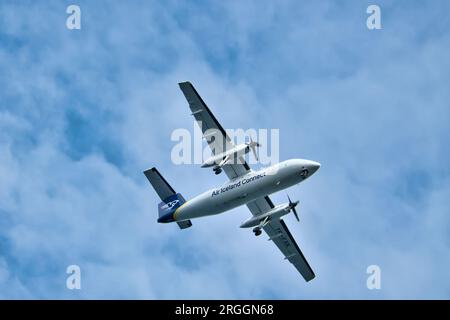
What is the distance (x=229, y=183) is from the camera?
5612 cm

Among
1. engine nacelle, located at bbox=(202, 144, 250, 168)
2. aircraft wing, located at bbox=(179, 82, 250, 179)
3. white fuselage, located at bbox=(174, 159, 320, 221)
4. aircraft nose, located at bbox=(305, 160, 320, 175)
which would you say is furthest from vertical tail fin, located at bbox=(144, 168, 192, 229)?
aircraft nose, located at bbox=(305, 160, 320, 175)

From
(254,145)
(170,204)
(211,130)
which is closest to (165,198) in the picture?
(170,204)

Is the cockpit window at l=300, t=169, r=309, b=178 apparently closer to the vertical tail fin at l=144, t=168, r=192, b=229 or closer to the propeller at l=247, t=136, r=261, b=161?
the propeller at l=247, t=136, r=261, b=161

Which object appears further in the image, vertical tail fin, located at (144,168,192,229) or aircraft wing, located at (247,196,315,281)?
aircraft wing, located at (247,196,315,281)

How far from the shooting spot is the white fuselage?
5356 cm

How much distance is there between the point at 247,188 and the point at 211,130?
582 centimetres

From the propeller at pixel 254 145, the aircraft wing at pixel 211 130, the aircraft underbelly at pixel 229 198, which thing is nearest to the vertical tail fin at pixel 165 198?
the aircraft underbelly at pixel 229 198

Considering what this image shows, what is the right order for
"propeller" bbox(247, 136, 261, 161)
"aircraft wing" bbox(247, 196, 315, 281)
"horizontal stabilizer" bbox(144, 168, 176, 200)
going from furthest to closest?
1. "aircraft wing" bbox(247, 196, 315, 281)
2. "horizontal stabilizer" bbox(144, 168, 176, 200)
3. "propeller" bbox(247, 136, 261, 161)

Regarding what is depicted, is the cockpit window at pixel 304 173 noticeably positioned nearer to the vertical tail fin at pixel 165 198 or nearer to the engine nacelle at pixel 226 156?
the engine nacelle at pixel 226 156
